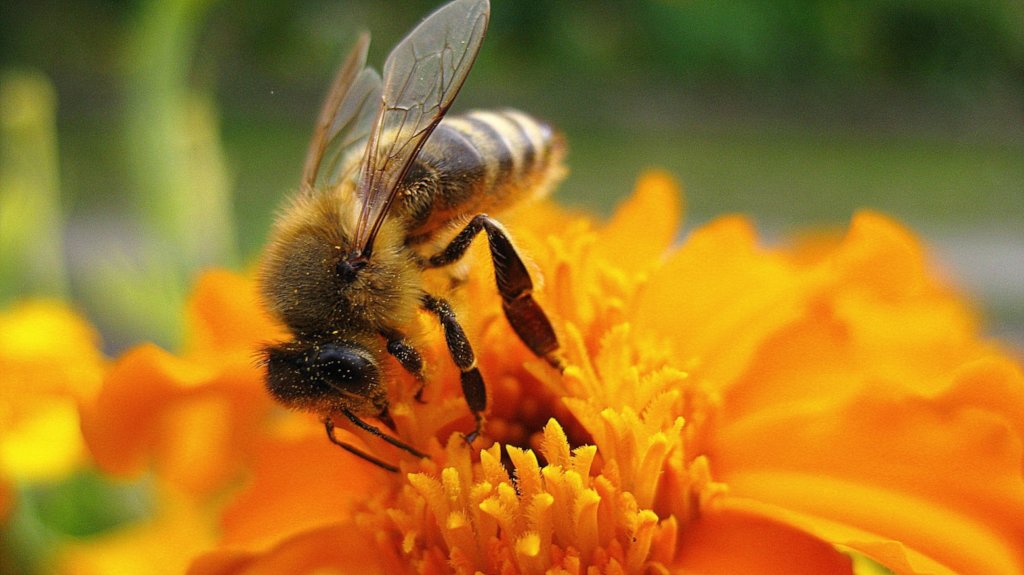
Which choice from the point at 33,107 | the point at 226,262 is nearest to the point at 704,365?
the point at 226,262

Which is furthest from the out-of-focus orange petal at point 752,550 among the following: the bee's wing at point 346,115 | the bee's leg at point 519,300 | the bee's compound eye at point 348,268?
the bee's wing at point 346,115

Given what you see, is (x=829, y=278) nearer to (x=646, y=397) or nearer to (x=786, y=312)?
(x=786, y=312)

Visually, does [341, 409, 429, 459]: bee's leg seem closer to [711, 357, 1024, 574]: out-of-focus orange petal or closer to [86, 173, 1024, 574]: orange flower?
[86, 173, 1024, 574]: orange flower

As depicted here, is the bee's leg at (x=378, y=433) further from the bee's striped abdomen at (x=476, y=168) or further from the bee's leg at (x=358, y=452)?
the bee's striped abdomen at (x=476, y=168)

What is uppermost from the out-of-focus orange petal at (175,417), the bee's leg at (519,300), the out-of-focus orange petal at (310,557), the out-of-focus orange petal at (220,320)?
the bee's leg at (519,300)

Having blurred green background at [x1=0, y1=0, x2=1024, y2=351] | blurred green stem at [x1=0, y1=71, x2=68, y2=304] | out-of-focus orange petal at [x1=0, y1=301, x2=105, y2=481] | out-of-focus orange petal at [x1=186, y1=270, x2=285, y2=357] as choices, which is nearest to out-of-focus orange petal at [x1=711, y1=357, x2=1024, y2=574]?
out-of-focus orange petal at [x1=186, y1=270, x2=285, y2=357]
